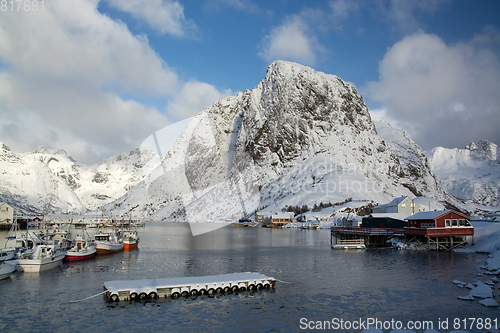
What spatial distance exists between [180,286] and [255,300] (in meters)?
6.56

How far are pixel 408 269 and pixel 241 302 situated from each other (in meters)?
23.9

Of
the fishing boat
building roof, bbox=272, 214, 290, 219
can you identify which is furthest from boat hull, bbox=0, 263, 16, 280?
building roof, bbox=272, 214, 290, 219

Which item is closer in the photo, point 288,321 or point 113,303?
point 288,321

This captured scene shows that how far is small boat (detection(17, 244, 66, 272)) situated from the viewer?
39.8 metres

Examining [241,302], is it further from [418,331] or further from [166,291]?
Answer: [418,331]

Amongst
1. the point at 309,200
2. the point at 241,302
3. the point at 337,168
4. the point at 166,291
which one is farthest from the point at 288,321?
the point at 337,168

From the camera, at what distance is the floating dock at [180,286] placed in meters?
27.9

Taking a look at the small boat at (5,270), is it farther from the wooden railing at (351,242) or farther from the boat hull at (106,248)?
the wooden railing at (351,242)

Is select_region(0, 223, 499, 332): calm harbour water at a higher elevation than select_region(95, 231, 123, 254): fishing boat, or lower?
lower

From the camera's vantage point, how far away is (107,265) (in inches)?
1822

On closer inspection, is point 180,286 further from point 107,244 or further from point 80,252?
point 107,244

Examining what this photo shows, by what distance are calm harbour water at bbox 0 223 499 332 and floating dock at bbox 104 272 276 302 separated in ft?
3.09

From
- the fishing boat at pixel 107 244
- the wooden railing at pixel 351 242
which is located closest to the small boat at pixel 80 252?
the fishing boat at pixel 107 244
